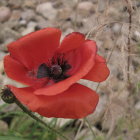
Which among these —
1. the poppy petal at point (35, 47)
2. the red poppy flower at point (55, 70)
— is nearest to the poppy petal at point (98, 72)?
the red poppy flower at point (55, 70)

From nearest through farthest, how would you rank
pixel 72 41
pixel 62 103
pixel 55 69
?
pixel 62 103, pixel 72 41, pixel 55 69

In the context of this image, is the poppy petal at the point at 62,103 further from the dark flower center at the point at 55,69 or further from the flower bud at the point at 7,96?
the dark flower center at the point at 55,69

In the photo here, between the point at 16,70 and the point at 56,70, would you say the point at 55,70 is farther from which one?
the point at 16,70

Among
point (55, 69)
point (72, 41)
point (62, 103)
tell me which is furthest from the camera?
point (55, 69)

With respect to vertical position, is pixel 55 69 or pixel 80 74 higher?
pixel 80 74

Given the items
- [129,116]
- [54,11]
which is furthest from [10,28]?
[129,116]

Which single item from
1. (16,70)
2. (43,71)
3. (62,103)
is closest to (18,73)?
(16,70)
